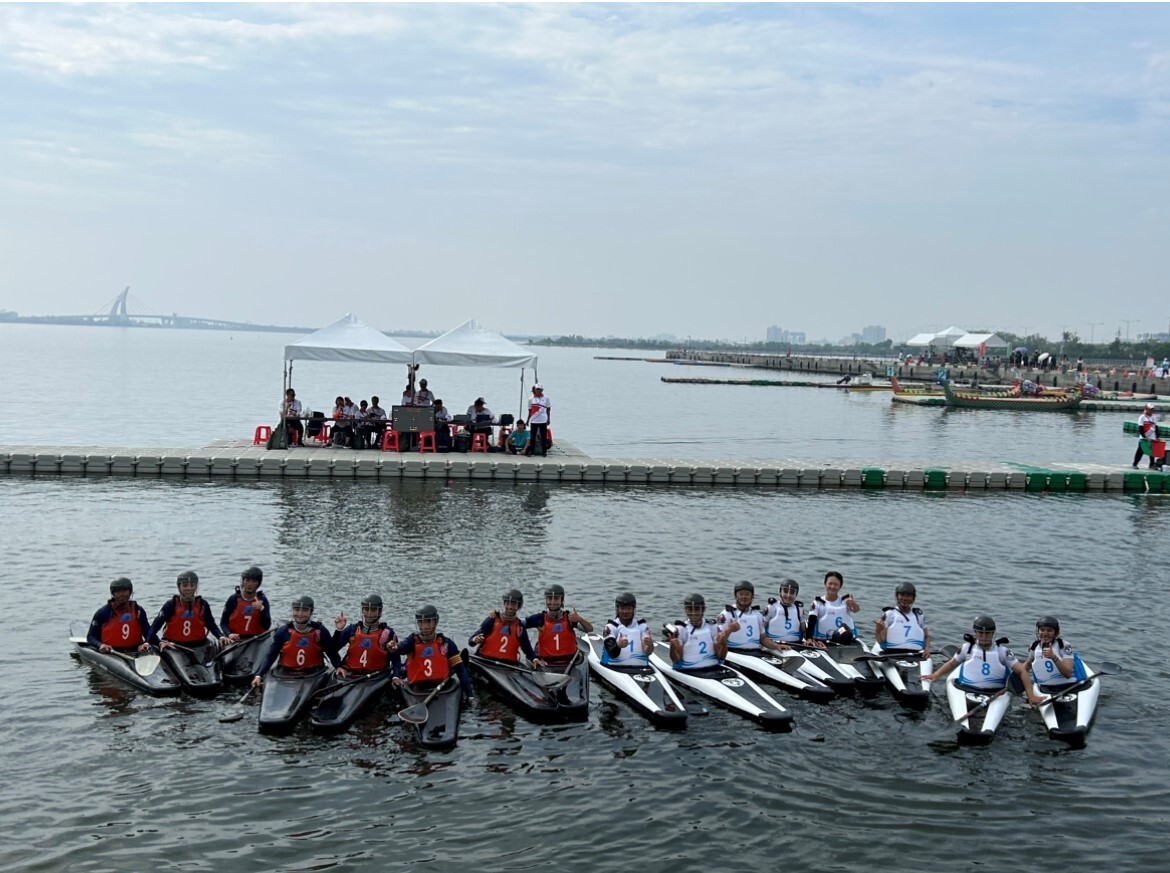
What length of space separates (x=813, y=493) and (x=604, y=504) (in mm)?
7863

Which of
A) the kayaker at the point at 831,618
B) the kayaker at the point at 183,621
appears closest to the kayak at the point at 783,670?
the kayaker at the point at 831,618

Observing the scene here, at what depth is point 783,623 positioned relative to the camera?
1655cm

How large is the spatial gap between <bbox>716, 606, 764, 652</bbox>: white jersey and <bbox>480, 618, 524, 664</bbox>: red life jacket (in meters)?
3.29

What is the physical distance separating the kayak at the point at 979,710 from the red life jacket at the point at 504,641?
6.29 m

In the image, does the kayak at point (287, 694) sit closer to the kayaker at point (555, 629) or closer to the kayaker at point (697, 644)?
the kayaker at point (555, 629)

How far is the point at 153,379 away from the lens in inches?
4186

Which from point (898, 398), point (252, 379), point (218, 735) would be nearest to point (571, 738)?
point (218, 735)

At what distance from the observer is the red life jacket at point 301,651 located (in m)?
14.2

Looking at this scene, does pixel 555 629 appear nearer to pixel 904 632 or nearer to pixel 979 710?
pixel 904 632

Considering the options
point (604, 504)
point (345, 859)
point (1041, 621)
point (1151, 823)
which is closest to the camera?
point (345, 859)

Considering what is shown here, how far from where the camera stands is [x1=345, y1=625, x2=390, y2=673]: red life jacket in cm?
1429

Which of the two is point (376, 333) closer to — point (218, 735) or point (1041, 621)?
point (218, 735)

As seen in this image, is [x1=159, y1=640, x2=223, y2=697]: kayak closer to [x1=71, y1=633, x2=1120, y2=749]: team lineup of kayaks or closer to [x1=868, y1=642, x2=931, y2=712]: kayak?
[x1=71, y1=633, x2=1120, y2=749]: team lineup of kayaks

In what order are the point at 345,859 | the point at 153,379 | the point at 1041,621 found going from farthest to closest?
the point at 153,379
the point at 1041,621
the point at 345,859
